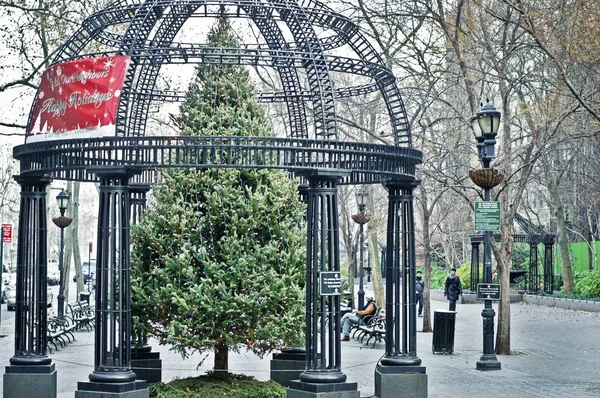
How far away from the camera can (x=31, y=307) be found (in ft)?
40.1

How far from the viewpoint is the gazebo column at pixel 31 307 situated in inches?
472

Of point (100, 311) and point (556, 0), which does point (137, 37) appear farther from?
point (556, 0)

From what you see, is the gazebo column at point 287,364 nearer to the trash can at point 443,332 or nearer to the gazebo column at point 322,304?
the gazebo column at point 322,304

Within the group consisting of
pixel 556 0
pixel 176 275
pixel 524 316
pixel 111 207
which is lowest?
pixel 524 316

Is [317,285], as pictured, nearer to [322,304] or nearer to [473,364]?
[322,304]

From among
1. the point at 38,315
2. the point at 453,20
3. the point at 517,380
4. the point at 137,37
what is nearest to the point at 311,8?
the point at 137,37

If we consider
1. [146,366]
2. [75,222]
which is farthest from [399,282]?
[75,222]

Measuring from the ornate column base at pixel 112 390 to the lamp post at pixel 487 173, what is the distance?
345 inches

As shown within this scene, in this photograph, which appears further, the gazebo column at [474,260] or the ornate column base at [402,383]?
the gazebo column at [474,260]

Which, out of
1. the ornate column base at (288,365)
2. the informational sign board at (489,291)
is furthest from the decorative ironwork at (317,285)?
the informational sign board at (489,291)

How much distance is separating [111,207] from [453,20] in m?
12.7

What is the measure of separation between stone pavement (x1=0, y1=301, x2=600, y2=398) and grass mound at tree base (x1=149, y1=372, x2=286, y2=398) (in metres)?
0.74

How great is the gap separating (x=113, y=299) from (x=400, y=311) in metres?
3.89

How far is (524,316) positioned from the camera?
112 feet
